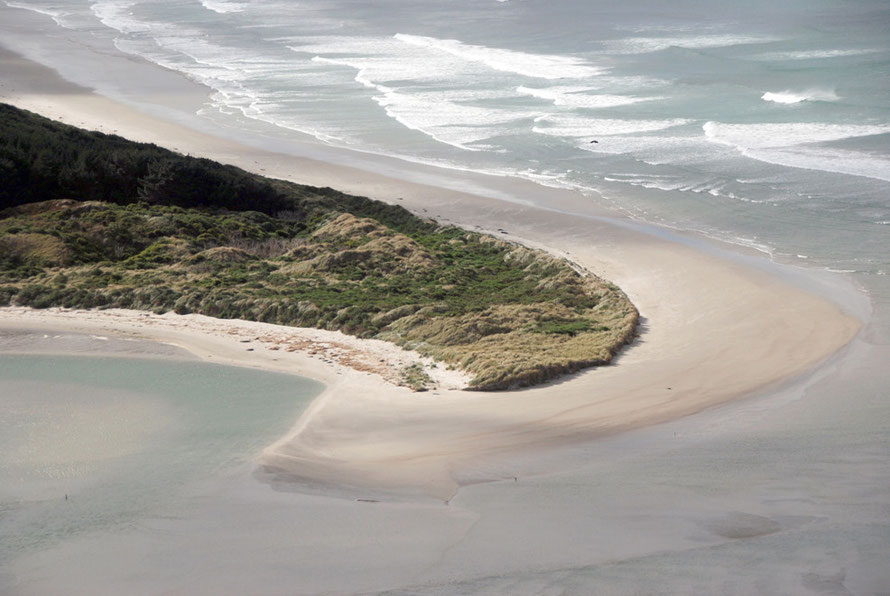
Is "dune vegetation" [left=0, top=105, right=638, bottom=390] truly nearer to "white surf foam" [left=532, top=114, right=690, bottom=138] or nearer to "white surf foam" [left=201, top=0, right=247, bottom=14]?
"white surf foam" [left=532, top=114, right=690, bottom=138]

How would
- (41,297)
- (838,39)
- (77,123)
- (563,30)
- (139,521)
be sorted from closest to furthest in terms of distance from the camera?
(139,521), (41,297), (77,123), (838,39), (563,30)

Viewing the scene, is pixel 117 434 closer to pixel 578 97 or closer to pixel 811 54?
pixel 578 97

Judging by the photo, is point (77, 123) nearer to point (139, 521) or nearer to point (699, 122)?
point (699, 122)

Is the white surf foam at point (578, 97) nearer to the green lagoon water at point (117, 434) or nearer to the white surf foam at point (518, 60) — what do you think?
the white surf foam at point (518, 60)

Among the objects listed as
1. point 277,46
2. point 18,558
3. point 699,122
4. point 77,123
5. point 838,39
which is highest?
point 838,39

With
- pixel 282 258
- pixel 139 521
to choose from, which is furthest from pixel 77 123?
pixel 139 521

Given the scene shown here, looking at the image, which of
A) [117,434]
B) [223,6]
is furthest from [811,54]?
[223,6]

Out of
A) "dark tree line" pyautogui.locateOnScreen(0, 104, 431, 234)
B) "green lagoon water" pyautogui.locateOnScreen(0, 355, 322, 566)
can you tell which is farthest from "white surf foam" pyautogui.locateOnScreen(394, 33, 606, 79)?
"green lagoon water" pyautogui.locateOnScreen(0, 355, 322, 566)
